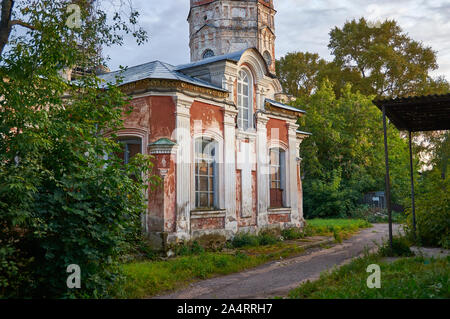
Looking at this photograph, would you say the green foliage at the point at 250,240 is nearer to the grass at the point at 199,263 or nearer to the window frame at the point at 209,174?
the grass at the point at 199,263

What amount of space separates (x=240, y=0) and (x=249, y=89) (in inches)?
725

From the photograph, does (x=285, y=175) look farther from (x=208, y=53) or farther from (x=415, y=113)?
(x=208, y=53)

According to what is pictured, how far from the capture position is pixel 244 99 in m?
13.3

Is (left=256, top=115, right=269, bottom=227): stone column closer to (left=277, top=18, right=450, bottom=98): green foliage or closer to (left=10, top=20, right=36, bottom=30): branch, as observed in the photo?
(left=10, top=20, right=36, bottom=30): branch

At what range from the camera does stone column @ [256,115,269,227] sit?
43.7ft

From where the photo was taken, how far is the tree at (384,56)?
31.2m

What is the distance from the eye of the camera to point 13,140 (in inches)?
219

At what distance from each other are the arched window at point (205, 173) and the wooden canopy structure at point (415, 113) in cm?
483

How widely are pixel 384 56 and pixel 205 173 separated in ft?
81.8

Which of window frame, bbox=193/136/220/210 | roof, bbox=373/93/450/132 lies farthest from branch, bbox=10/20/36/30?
roof, bbox=373/93/450/132

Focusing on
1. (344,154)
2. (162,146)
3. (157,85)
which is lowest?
(162,146)

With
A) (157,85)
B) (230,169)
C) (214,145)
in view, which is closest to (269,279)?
(230,169)
